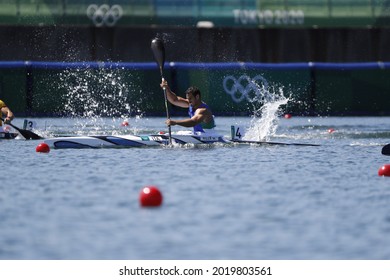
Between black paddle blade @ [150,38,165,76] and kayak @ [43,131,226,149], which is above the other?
black paddle blade @ [150,38,165,76]

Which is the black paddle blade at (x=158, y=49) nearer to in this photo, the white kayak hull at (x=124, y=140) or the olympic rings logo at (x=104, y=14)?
the white kayak hull at (x=124, y=140)

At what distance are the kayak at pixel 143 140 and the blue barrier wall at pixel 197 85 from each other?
10517 mm

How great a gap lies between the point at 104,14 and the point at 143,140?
1528 centimetres

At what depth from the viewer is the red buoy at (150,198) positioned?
12883mm

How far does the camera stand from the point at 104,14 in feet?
118

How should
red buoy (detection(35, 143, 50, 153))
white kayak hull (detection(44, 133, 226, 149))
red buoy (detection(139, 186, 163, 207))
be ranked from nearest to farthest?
red buoy (detection(139, 186, 163, 207))
red buoy (detection(35, 143, 50, 153))
white kayak hull (detection(44, 133, 226, 149))

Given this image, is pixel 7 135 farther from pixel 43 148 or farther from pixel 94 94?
pixel 94 94

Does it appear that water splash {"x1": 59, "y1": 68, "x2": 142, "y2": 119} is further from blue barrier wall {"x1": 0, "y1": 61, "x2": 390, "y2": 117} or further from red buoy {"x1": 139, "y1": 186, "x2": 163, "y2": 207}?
red buoy {"x1": 139, "y1": 186, "x2": 163, "y2": 207}

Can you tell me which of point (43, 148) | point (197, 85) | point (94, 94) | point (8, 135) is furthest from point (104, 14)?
point (43, 148)

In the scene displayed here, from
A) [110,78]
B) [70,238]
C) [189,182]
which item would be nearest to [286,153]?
[189,182]

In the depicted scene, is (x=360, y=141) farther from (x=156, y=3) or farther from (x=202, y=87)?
(x=156, y=3)

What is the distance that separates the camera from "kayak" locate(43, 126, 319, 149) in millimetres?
21047

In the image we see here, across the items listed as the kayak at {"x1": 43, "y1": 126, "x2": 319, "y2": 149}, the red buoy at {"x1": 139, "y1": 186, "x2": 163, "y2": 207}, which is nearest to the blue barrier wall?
the kayak at {"x1": 43, "y1": 126, "x2": 319, "y2": 149}

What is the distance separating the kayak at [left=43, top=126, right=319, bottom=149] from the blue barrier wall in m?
10.5
